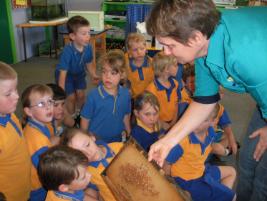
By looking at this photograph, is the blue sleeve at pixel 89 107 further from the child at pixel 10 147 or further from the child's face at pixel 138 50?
the child's face at pixel 138 50

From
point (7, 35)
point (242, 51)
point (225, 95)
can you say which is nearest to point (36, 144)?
point (242, 51)

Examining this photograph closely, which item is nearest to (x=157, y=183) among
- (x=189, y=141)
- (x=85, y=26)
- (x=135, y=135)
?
(x=189, y=141)

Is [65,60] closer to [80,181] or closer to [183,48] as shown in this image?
[80,181]

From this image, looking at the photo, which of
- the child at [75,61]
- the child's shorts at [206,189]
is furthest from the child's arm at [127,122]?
the child's shorts at [206,189]

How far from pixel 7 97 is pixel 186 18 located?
120cm

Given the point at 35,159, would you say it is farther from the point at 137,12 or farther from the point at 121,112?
the point at 137,12

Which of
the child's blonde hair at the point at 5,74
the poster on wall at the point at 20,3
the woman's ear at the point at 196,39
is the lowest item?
the child's blonde hair at the point at 5,74

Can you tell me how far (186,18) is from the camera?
3.78 ft

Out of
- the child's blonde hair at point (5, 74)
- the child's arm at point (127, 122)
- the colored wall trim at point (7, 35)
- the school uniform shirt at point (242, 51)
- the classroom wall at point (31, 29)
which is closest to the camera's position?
the school uniform shirt at point (242, 51)

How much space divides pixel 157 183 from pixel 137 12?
530 centimetres

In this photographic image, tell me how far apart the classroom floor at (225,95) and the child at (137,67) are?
3.95 feet

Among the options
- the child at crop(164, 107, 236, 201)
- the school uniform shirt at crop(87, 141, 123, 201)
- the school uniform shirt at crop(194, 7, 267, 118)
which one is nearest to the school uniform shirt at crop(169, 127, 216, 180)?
the child at crop(164, 107, 236, 201)

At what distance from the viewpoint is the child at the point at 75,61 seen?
3.35 m

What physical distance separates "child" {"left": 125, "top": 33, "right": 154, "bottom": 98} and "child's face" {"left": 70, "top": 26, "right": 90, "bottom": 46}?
1.64 ft
